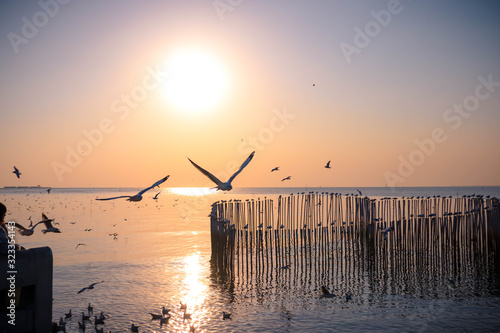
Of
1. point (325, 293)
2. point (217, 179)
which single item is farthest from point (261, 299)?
point (217, 179)

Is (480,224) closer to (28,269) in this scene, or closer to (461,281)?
(461,281)

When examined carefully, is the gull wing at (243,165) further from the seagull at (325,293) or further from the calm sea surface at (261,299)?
the seagull at (325,293)

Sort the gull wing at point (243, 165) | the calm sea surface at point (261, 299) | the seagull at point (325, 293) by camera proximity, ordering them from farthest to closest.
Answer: the seagull at point (325, 293)
the calm sea surface at point (261, 299)
the gull wing at point (243, 165)

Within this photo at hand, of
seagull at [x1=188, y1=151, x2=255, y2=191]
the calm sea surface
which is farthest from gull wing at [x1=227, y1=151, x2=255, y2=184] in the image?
the calm sea surface

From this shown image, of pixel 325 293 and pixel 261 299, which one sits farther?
pixel 325 293

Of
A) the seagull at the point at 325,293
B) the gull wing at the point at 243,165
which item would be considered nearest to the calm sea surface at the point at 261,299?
the seagull at the point at 325,293

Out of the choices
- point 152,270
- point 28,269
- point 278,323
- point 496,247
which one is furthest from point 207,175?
point 496,247

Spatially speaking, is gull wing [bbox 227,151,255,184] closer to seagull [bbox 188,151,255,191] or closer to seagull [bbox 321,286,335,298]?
seagull [bbox 188,151,255,191]

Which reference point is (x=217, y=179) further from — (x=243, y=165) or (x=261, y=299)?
(x=261, y=299)

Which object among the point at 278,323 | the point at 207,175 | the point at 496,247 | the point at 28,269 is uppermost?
the point at 207,175

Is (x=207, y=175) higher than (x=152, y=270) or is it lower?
higher

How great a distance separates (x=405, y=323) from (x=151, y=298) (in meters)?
9.46

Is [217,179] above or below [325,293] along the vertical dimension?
above

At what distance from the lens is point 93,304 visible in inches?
559
